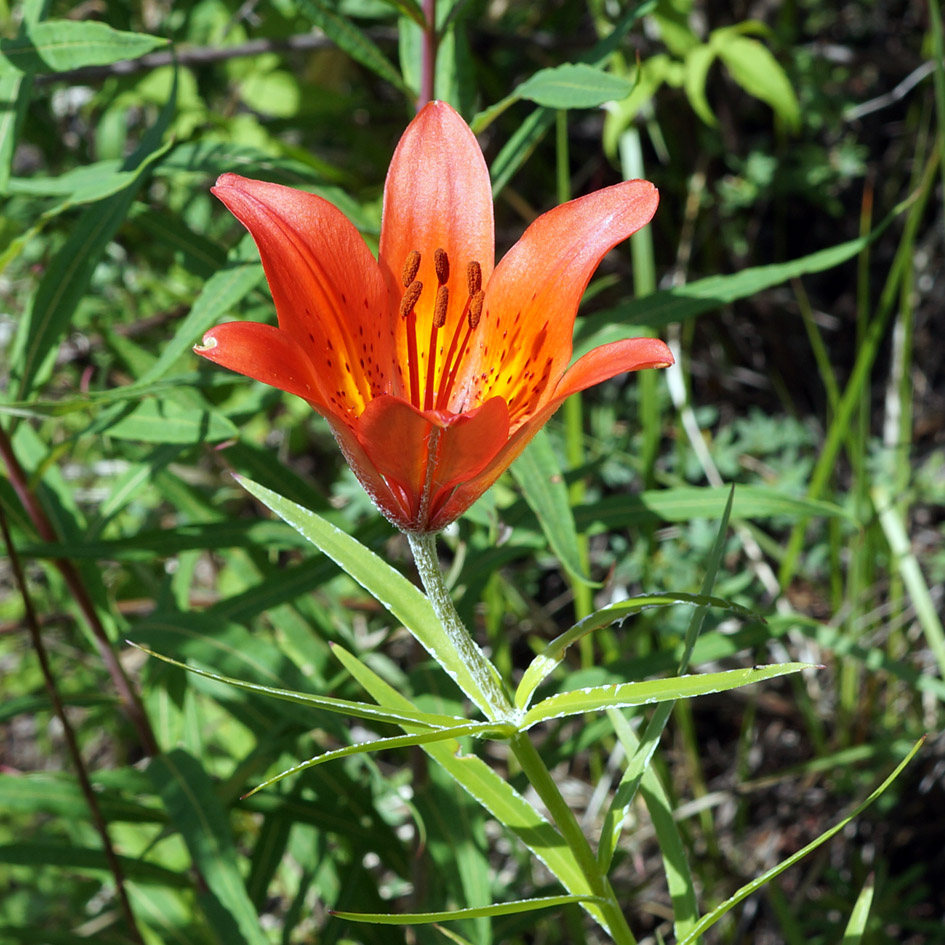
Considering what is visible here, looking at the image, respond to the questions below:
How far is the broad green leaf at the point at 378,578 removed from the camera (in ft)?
3.33

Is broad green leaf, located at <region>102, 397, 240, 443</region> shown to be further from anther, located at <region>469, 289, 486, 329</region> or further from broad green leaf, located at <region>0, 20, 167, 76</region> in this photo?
anther, located at <region>469, 289, 486, 329</region>

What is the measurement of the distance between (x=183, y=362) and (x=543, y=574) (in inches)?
51.8

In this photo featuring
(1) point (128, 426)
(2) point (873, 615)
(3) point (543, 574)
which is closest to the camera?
(1) point (128, 426)

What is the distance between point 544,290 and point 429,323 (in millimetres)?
167

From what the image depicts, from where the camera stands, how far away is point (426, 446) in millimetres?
927

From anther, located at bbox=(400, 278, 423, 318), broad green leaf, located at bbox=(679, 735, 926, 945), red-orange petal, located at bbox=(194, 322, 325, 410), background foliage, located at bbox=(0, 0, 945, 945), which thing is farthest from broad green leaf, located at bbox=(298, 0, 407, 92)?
broad green leaf, located at bbox=(679, 735, 926, 945)

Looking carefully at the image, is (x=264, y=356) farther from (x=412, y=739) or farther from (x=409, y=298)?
(x=412, y=739)

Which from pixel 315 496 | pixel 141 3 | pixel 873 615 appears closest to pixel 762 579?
pixel 873 615

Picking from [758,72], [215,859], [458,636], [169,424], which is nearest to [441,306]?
[458,636]

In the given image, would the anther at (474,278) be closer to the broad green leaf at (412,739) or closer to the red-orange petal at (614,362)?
the red-orange petal at (614,362)

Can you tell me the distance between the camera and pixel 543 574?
9.91 feet

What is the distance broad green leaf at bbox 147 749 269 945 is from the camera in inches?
57.4

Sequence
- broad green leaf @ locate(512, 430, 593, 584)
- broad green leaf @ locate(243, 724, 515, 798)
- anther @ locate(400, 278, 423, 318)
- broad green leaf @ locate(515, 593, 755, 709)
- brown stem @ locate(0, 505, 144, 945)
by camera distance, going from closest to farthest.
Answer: broad green leaf @ locate(243, 724, 515, 798)
broad green leaf @ locate(515, 593, 755, 709)
anther @ locate(400, 278, 423, 318)
broad green leaf @ locate(512, 430, 593, 584)
brown stem @ locate(0, 505, 144, 945)

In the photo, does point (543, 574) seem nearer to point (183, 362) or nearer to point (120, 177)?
point (183, 362)
